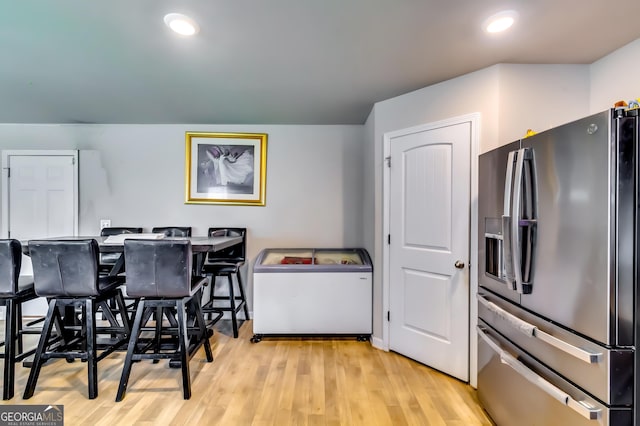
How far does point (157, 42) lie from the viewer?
181 cm

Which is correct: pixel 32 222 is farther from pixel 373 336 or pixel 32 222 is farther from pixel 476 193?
pixel 476 193

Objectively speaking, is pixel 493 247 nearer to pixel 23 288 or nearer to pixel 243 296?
pixel 243 296

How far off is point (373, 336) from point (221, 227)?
7.10ft

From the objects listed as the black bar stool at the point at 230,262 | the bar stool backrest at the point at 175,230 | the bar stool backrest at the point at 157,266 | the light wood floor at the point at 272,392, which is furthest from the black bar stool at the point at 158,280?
the bar stool backrest at the point at 175,230

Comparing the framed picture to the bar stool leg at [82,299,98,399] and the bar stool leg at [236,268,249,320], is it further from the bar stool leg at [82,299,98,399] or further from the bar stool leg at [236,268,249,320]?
the bar stool leg at [82,299,98,399]

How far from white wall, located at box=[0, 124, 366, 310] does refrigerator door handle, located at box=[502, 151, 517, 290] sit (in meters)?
2.12

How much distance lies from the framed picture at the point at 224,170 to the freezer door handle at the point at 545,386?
2.77 meters

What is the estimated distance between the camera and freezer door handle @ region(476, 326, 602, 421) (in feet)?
3.66

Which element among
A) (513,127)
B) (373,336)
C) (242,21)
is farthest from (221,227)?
(513,127)

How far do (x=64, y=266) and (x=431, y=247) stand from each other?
2.68 metres

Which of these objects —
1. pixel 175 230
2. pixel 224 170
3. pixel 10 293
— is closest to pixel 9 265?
pixel 10 293

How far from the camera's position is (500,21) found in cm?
159

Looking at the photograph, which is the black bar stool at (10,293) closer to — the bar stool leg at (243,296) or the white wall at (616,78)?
the bar stool leg at (243,296)

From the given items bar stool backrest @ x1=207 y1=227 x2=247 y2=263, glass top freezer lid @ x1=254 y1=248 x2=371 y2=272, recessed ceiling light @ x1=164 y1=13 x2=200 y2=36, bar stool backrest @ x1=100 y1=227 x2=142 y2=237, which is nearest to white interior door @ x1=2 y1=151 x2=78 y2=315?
bar stool backrest @ x1=100 y1=227 x2=142 y2=237
